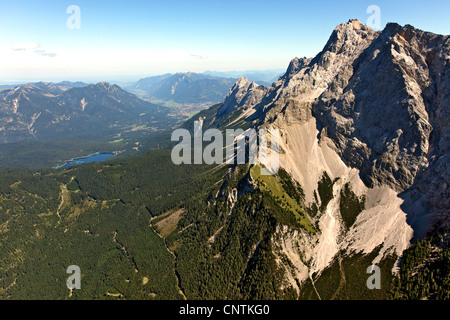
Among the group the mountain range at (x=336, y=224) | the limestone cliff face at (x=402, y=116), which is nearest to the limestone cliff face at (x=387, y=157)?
the limestone cliff face at (x=402, y=116)

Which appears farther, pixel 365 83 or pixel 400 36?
pixel 365 83

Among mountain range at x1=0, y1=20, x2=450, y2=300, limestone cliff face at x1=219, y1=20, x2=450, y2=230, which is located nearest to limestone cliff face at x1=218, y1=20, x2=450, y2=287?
limestone cliff face at x1=219, y1=20, x2=450, y2=230

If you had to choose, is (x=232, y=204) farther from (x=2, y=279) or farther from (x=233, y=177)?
(x=2, y=279)

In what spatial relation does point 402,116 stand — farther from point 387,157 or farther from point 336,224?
point 336,224

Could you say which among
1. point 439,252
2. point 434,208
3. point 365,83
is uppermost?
point 365,83

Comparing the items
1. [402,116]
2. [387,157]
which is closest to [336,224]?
[387,157]

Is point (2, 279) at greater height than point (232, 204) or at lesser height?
lesser
